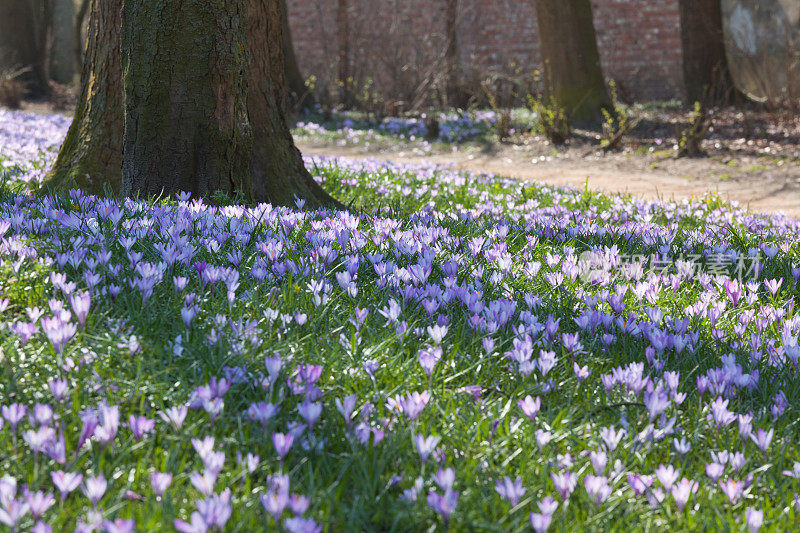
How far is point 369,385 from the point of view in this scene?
2277mm

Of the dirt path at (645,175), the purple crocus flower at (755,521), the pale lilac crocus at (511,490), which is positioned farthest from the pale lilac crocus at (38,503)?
the dirt path at (645,175)

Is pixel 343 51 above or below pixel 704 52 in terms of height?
above

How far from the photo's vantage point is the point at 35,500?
1.52 metres

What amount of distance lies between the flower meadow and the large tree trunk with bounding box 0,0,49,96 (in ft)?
63.0

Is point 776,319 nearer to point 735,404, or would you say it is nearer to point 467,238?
point 735,404

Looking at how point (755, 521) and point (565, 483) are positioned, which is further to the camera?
point (565, 483)

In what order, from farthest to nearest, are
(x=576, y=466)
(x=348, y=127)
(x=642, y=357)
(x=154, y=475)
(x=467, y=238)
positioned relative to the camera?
(x=348, y=127), (x=467, y=238), (x=642, y=357), (x=576, y=466), (x=154, y=475)

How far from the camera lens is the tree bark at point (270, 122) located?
17.7ft

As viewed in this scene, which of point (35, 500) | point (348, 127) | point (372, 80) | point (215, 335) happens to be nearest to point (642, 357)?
point (215, 335)

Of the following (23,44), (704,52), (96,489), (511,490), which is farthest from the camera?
(23,44)

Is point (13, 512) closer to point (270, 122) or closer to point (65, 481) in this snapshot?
point (65, 481)

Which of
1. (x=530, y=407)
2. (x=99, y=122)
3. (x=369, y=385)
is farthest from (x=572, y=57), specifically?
(x=530, y=407)

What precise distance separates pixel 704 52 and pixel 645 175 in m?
6.79

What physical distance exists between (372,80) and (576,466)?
1694cm
